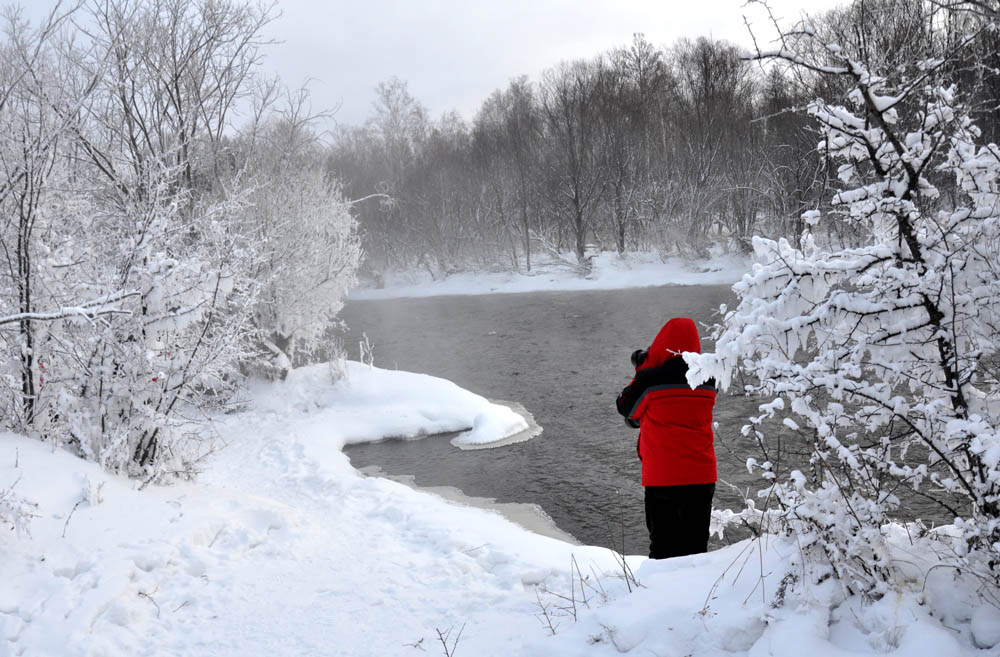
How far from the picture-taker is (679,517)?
4.37 metres

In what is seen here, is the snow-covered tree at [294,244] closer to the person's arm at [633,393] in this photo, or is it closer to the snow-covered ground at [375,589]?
the snow-covered ground at [375,589]

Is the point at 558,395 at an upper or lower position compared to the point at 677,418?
lower

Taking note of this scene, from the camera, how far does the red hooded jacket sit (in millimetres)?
4281

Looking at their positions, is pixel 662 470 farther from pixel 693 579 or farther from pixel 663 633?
pixel 663 633

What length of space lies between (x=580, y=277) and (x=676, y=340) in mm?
33311

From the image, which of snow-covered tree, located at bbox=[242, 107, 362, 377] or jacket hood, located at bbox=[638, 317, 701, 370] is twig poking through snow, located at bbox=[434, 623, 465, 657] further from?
snow-covered tree, located at bbox=[242, 107, 362, 377]

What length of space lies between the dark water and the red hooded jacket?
104 cm

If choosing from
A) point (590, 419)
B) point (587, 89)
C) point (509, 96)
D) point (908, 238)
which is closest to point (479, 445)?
point (590, 419)

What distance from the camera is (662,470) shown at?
14.1 feet

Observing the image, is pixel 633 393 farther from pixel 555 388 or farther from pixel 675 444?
pixel 555 388

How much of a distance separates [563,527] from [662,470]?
3.18 m

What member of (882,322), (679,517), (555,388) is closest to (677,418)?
(679,517)

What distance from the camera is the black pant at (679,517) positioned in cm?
433

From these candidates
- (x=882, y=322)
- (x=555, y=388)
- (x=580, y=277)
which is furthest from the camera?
(x=580, y=277)
